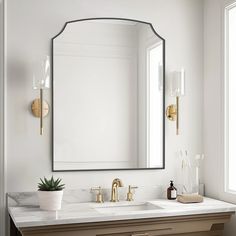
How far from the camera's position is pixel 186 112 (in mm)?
3211

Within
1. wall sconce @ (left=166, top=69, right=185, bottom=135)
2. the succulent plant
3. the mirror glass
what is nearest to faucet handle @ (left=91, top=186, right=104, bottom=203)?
the mirror glass

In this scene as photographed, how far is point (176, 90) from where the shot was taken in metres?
3.03

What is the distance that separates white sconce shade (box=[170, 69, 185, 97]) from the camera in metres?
3.02

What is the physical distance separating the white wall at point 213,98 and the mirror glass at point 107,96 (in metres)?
0.36

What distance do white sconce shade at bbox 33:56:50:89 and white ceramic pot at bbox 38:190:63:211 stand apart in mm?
687

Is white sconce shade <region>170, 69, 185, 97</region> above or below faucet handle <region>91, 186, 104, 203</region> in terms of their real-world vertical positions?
above

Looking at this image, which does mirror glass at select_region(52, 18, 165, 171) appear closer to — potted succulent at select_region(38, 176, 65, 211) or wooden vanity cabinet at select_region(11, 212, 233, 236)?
potted succulent at select_region(38, 176, 65, 211)

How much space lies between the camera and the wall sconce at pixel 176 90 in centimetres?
302

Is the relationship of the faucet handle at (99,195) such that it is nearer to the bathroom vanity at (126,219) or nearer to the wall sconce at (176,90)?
the bathroom vanity at (126,219)

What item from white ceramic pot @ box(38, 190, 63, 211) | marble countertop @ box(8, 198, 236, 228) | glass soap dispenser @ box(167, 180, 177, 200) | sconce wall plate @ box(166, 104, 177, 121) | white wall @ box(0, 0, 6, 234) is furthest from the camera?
sconce wall plate @ box(166, 104, 177, 121)

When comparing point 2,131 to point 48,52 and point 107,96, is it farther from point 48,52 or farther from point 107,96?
point 107,96

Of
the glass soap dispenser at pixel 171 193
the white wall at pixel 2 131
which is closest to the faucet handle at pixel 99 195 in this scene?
the glass soap dispenser at pixel 171 193

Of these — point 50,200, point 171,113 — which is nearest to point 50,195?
point 50,200

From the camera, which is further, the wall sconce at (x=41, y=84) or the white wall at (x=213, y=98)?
the white wall at (x=213, y=98)
